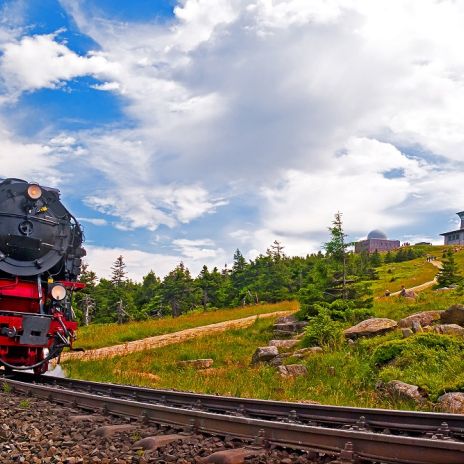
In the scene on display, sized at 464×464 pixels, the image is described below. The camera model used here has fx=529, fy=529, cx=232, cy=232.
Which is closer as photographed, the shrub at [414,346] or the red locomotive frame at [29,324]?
A: the shrub at [414,346]

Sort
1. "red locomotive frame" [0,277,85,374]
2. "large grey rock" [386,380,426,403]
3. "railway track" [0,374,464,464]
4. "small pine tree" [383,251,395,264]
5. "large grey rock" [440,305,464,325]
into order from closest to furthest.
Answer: "railway track" [0,374,464,464] < "large grey rock" [386,380,426,403] < "red locomotive frame" [0,277,85,374] < "large grey rock" [440,305,464,325] < "small pine tree" [383,251,395,264]

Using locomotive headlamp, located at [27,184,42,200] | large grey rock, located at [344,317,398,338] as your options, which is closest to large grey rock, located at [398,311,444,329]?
large grey rock, located at [344,317,398,338]

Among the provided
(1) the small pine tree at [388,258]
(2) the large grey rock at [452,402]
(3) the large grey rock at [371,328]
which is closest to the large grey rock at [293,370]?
(3) the large grey rock at [371,328]

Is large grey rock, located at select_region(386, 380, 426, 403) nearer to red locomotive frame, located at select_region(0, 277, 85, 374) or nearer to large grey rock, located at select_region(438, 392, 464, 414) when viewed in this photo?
Answer: large grey rock, located at select_region(438, 392, 464, 414)

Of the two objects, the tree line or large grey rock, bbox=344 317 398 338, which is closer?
large grey rock, bbox=344 317 398 338

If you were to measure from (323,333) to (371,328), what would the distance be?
4.74 ft

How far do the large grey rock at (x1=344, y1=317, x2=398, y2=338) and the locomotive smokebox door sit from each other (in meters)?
8.35

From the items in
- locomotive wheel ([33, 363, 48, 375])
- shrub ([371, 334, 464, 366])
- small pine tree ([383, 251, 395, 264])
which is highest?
small pine tree ([383, 251, 395, 264])

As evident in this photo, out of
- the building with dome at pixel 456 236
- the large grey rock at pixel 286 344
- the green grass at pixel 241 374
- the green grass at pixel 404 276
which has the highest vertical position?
the building with dome at pixel 456 236

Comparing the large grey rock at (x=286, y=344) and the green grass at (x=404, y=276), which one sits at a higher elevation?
the green grass at (x=404, y=276)

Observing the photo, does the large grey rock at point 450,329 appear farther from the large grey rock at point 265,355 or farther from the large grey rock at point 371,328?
the large grey rock at point 265,355

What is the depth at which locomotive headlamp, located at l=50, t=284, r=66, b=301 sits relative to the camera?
41.0ft

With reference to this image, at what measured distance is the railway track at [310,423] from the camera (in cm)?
430

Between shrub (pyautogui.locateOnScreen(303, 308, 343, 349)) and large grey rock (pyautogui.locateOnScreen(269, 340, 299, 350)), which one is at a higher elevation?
shrub (pyautogui.locateOnScreen(303, 308, 343, 349))
